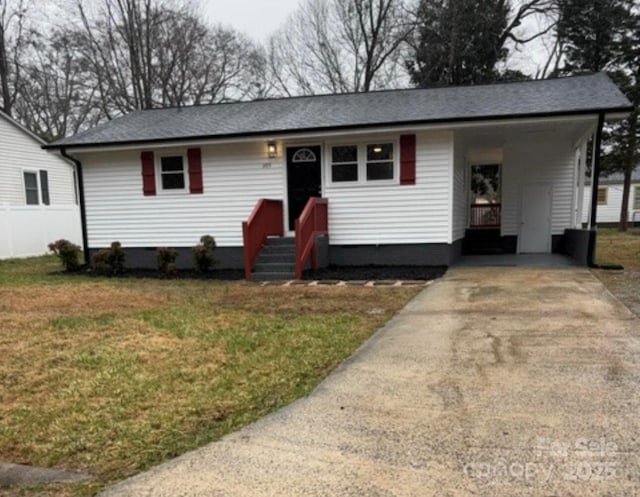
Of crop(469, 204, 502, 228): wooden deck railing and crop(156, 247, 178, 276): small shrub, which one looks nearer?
crop(156, 247, 178, 276): small shrub

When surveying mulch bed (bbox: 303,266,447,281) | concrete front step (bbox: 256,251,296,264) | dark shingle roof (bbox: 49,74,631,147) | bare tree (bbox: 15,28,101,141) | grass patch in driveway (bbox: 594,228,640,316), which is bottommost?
mulch bed (bbox: 303,266,447,281)

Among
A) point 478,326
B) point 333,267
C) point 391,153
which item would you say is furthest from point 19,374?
point 391,153

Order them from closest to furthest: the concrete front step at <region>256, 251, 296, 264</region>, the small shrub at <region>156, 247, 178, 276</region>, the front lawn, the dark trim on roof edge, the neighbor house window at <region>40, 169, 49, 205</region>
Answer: the front lawn < the dark trim on roof edge < the concrete front step at <region>256, 251, 296, 264</region> < the small shrub at <region>156, 247, 178, 276</region> < the neighbor house window at <region>40, 169, 49, 205</region>

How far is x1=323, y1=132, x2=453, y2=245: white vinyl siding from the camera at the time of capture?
9.70m

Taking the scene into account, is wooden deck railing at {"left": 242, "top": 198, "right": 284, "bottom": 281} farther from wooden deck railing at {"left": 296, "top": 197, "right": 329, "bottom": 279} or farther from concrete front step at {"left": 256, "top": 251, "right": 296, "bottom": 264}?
wooden deck railing at {"left": 296, "top": 197, "right": 329, "bottom": 279}

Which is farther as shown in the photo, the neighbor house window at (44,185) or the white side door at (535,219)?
the neighbor house window at (44,185)

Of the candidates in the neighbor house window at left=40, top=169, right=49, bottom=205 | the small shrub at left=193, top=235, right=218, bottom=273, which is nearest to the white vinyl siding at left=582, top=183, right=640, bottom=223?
the small shrub at left=193, top=235, right=218, bottom=273

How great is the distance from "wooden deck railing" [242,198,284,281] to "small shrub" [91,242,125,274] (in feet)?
10.8

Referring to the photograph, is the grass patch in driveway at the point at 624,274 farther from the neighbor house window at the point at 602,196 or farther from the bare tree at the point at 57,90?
the bare tree at the point at 57,90

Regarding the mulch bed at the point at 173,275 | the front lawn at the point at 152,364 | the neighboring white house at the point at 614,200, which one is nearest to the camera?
the front lawn at the point at 152,364

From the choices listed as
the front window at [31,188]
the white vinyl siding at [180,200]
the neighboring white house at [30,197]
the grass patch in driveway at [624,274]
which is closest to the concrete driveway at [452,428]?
the grass patch in driveway at [624,274]

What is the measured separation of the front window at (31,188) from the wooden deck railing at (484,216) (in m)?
15.0

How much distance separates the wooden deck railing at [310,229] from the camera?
8.76m

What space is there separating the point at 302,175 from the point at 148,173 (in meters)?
3.77
